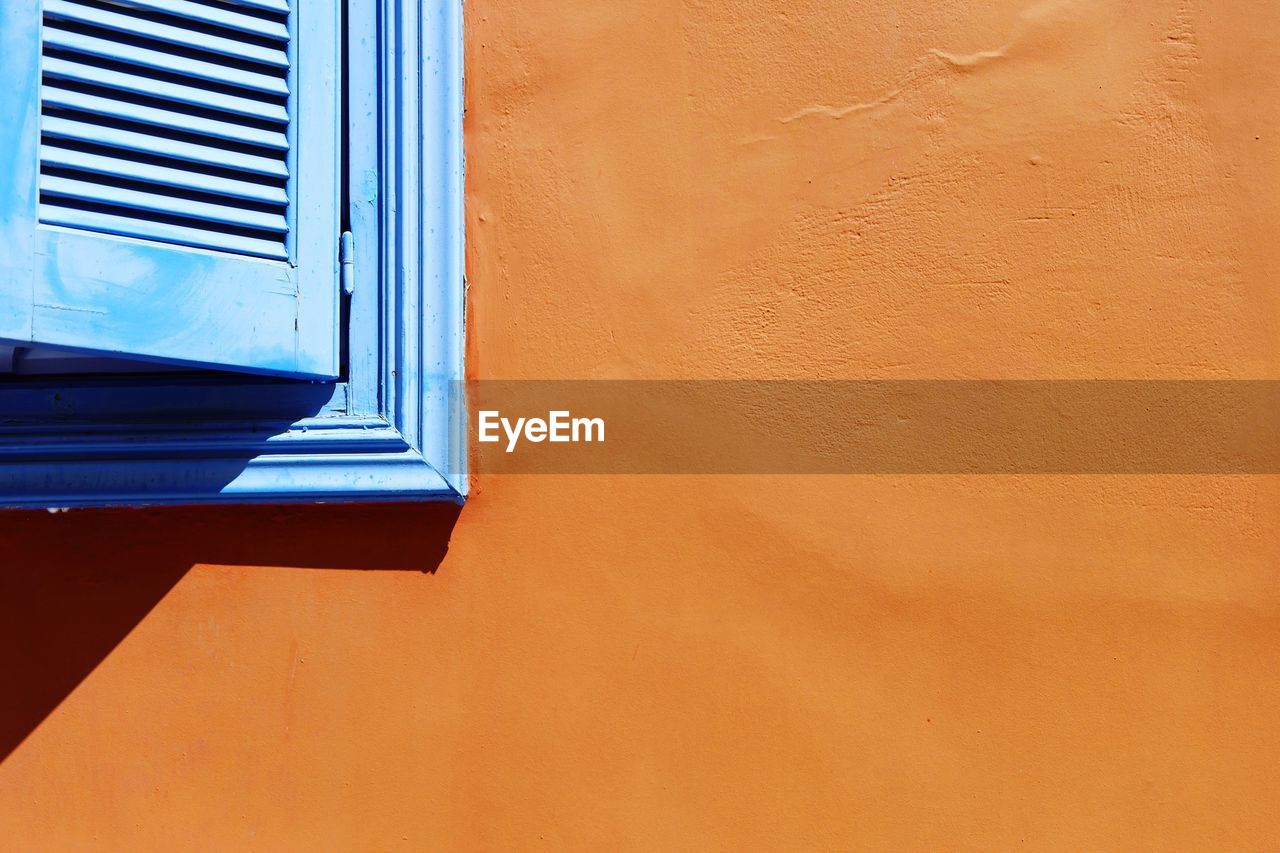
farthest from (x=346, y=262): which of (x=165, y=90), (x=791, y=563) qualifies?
(x=791, y=563)

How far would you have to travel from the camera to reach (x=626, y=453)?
55.2 inches

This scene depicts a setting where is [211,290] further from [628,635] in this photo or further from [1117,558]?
[1117,558]

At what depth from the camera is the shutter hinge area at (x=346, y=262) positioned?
4.45 ft

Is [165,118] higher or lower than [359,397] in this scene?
higher

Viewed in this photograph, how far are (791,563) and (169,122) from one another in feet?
3.27

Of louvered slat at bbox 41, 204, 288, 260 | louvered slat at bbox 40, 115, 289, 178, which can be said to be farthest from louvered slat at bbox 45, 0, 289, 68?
louvered slat at bbox 41, 204, 288, 260

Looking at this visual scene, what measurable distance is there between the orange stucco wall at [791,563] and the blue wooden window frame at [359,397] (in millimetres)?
73

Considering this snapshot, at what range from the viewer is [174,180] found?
123 cm

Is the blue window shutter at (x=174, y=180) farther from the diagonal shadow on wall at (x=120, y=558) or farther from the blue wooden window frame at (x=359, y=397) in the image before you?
the diagonal shadow on wall at (x=120, y=558)

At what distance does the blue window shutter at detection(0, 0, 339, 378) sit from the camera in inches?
44.7

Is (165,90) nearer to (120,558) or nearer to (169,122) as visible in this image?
(169,122)

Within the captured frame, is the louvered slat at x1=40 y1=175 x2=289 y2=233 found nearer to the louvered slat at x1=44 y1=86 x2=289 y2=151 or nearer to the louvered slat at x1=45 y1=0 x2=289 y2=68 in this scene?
the louvered slat at x1=44 y1=86 x2=289 y2=151

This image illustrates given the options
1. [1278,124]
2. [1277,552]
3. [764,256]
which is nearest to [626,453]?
[764,256]

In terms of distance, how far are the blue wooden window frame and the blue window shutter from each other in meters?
0.06
